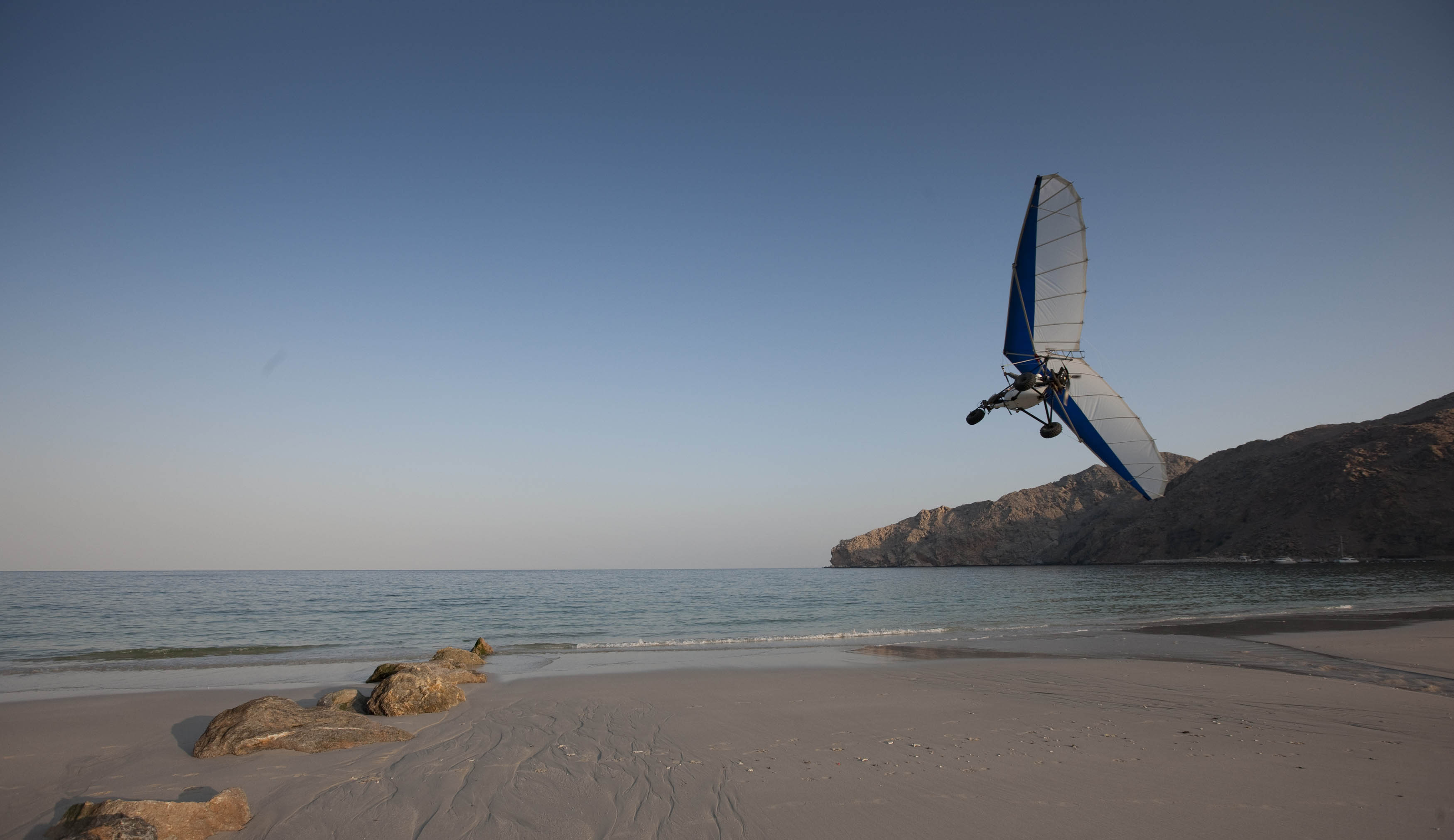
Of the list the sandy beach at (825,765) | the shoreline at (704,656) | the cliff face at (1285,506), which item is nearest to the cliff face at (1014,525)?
the cliff face at (1285,506)

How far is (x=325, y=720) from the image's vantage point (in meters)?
7.49

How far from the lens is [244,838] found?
4.86 meters

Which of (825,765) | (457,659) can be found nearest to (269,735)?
(825,765)

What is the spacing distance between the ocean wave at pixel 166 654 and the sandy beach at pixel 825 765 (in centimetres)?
787

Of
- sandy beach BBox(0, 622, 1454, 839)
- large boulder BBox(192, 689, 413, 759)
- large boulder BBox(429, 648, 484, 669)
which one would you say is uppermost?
large boulder BBox(192, 689, 413, 759)

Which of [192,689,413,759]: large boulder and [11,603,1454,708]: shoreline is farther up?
[192,689,413,759]: large boulder

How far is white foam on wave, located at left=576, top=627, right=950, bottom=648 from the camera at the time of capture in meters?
19.0

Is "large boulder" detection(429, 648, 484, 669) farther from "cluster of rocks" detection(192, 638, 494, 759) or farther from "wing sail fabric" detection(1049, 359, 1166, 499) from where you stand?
"wing sail fabric" detection(1049, 359, 1166, 499)

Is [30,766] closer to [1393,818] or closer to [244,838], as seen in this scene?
[244,838]

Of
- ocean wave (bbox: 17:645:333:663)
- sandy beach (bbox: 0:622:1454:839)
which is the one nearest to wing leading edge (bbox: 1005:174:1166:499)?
sandy beach (bbox: 0:622:1454:839)

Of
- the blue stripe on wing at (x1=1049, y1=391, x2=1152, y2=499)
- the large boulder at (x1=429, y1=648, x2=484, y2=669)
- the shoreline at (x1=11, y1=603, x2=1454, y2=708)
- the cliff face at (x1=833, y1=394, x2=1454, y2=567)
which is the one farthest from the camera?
the cliff face at (x1=833, y1=394, x2=1454, y2=567)

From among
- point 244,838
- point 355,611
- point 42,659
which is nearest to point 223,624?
point 355,611

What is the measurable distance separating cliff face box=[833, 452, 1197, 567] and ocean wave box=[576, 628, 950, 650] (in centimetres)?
11316

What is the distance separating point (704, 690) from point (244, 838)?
23.4 ft
